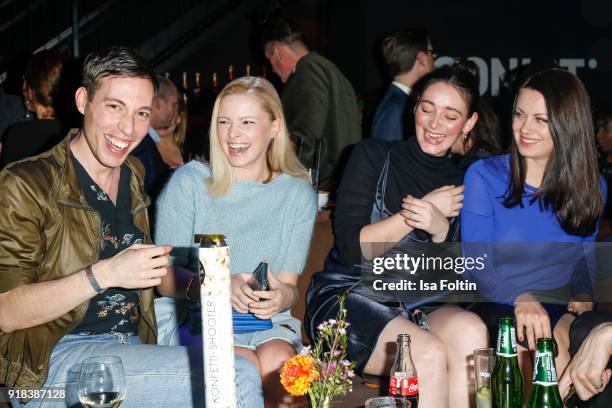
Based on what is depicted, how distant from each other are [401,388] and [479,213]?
1.12m

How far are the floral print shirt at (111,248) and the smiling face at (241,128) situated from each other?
20.7 inches

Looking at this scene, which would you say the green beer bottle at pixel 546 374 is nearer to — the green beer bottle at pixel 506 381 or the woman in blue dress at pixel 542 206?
the green beer bottle at pixel 506 381

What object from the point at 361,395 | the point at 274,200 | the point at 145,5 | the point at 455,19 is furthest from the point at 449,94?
the point at 145,5

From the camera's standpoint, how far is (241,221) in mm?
2879

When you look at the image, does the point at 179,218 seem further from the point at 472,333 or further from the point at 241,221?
the point at 472,333

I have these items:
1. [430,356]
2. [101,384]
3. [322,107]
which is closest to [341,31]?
[322,107]

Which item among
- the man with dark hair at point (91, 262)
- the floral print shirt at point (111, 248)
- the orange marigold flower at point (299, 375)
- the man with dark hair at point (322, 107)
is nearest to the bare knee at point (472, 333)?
the man with dark hair at point (91, 262)

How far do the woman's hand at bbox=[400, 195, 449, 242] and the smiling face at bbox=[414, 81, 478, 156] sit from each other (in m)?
0.25

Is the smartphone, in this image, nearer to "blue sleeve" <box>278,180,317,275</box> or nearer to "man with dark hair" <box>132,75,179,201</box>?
"blue sleeve" <box>278,180,317,275</box>

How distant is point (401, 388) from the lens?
204 centimetres

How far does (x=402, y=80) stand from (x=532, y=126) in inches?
76.1

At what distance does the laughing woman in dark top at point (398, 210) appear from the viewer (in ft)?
9.30

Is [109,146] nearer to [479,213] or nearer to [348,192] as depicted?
[348,192]

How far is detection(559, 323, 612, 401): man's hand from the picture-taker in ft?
8.11
